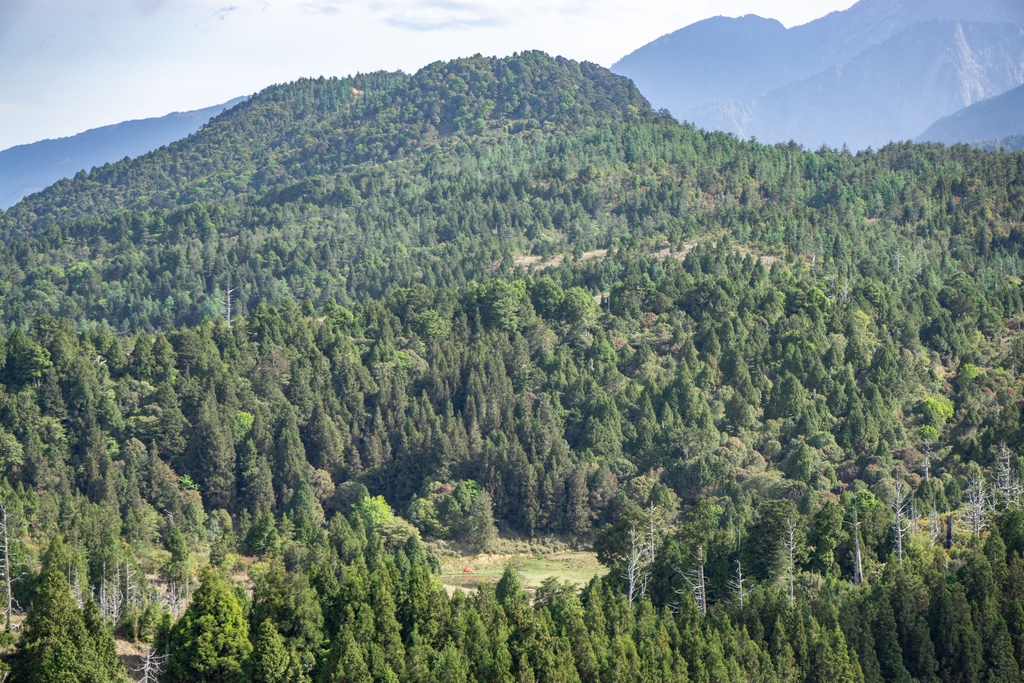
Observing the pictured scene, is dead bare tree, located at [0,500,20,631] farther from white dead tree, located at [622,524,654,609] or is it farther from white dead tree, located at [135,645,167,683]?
white dead tree, located at [622,524,654,609]

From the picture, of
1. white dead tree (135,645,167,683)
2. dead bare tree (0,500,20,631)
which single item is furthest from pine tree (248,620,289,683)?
dead bare tree (0,500,20,631)

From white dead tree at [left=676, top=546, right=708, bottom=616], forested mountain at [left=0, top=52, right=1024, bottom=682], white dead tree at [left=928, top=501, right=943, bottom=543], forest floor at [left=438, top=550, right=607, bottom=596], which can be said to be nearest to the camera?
forested mountain at [left=0, top=52, right=1024, bottom=682]

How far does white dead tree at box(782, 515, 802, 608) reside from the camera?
7056cm

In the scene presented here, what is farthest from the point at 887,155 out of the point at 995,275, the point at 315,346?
the point at 315,346

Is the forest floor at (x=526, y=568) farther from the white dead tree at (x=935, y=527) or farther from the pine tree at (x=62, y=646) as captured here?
the pine tree at (x=62, y=646)

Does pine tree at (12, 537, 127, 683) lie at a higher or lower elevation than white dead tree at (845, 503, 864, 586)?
higher

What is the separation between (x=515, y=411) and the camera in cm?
11712

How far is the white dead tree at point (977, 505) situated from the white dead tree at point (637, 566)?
2035cm

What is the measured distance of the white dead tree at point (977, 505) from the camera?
252 ft

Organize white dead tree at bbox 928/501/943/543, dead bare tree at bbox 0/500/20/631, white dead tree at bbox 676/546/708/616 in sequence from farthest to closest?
white dead tree at bbox 928/501/943/543, white dead tree at bbox 676/546/708/616, dead bare tree at bbox 0/500/20/631

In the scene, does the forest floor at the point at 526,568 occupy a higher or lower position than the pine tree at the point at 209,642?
lower

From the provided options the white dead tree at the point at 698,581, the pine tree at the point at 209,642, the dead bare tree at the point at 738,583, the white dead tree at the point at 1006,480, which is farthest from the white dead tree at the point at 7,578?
the white dead tree at the point at 1006,480

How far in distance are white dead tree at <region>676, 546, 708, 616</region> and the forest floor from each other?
56.5ft

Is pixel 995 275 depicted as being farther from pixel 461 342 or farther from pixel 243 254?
pixel 243 254
